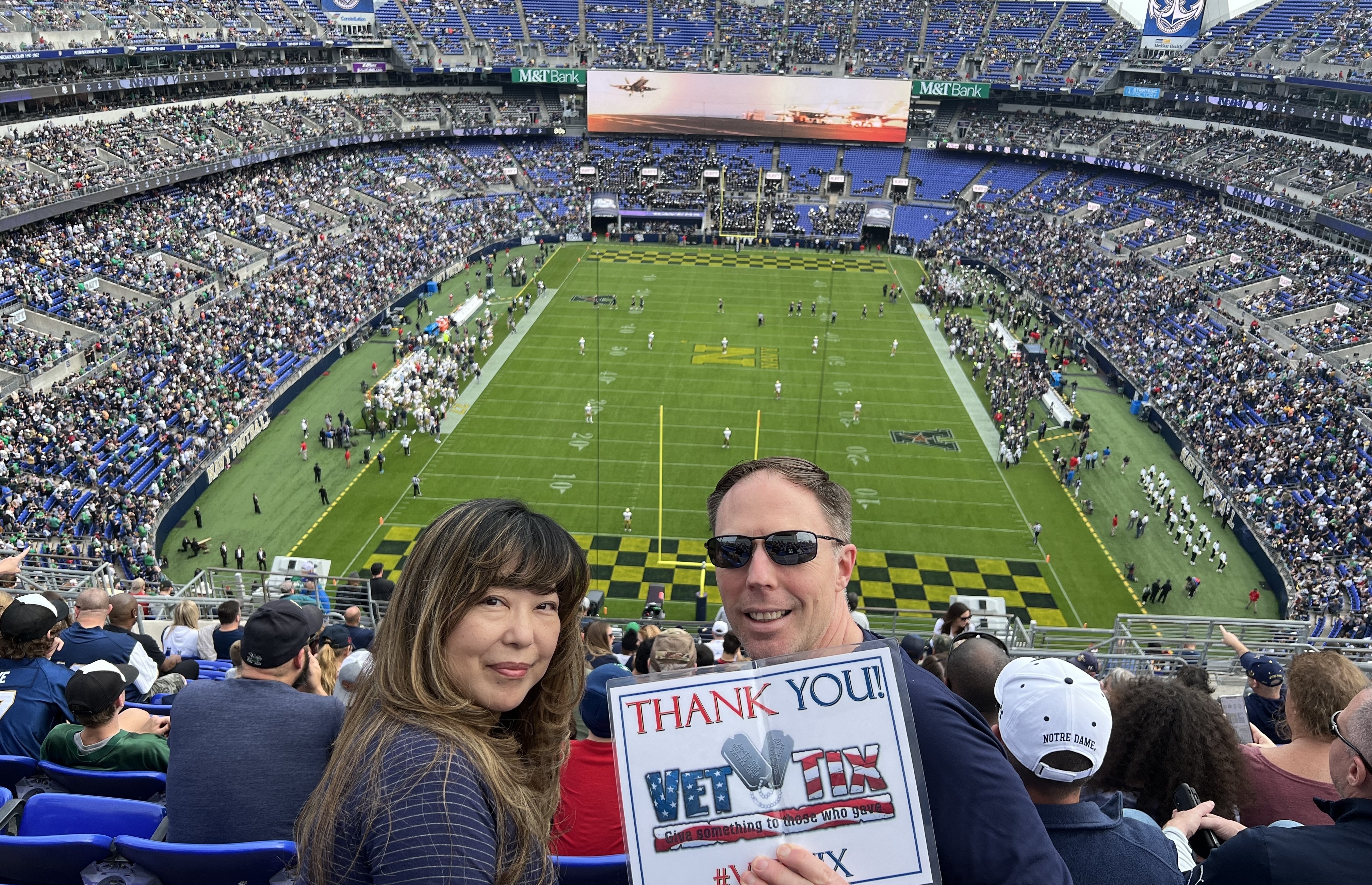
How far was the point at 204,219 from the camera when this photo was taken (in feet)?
147

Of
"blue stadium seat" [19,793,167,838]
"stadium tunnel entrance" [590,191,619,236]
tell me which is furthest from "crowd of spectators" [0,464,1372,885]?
"stadium tunnel entrance" [590,191,619,236]

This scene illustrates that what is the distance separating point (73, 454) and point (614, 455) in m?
16.8

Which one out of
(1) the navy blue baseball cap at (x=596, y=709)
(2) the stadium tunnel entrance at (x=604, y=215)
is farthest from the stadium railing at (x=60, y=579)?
(2) the stadium tunnel entrance at (x=604, y=215)

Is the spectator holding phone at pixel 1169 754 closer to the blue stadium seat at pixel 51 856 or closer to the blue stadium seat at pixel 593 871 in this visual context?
the blue stadium seat at pixel 593 871

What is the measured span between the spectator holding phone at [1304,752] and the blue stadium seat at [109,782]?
20.3 feet

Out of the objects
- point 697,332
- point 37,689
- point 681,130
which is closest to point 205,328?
point 697,332

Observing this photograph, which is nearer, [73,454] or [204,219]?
[73,454]

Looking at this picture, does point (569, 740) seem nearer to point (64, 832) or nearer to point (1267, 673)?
point (64, 832)

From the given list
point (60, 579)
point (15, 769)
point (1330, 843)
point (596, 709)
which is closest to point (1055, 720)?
point (1330, 843)

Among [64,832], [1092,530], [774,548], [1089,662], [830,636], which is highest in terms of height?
[774,548]

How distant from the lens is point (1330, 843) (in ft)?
9.66

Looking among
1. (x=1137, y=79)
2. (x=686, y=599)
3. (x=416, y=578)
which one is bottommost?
(x=686, y=599)

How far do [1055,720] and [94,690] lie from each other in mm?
5028

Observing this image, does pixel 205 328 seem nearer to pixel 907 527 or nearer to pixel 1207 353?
pixel 907 527
